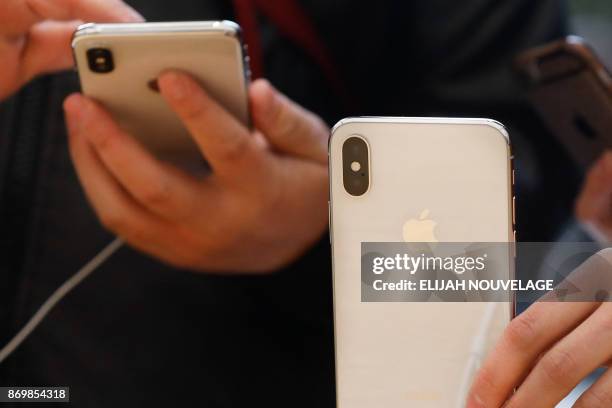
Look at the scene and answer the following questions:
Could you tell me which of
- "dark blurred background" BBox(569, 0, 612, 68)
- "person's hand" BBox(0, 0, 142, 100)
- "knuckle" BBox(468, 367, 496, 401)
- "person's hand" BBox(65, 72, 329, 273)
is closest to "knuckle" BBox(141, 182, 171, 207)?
"person's hand" BBox(65, 72, 329, 273)

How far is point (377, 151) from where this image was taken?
0.44 m

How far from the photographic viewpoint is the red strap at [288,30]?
62 cm

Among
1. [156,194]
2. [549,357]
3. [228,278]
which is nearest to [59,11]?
[156,194]

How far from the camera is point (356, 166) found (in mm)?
436

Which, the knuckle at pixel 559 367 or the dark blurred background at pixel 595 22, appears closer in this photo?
the knuckle at pixel 559 367

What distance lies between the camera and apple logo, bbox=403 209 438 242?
0.43 m

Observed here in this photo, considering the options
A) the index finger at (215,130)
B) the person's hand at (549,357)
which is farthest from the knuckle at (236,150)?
the person's hand at (549,357)

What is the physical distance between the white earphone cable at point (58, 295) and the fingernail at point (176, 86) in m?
0.18

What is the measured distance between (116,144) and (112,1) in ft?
0.34

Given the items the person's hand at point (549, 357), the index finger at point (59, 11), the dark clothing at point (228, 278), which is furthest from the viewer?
the dark clothing at point (228, 278)

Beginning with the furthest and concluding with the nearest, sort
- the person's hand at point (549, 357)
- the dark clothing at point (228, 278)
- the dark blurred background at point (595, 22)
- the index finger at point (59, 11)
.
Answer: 1. the dark blurred background at point (595, 22)
2. the dark clothing at point (228, 278)
3. the index finger at point (59, 11)
4. the person's hand at point (549, 357)

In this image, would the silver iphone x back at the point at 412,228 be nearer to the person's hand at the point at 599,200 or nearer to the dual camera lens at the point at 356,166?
the dual camera lens at the point at 356,166

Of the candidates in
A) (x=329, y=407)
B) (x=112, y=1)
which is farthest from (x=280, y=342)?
(x=112, y=1)

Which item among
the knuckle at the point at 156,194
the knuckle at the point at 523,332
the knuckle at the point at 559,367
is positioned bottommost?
the knuckle at the point at 559,367
